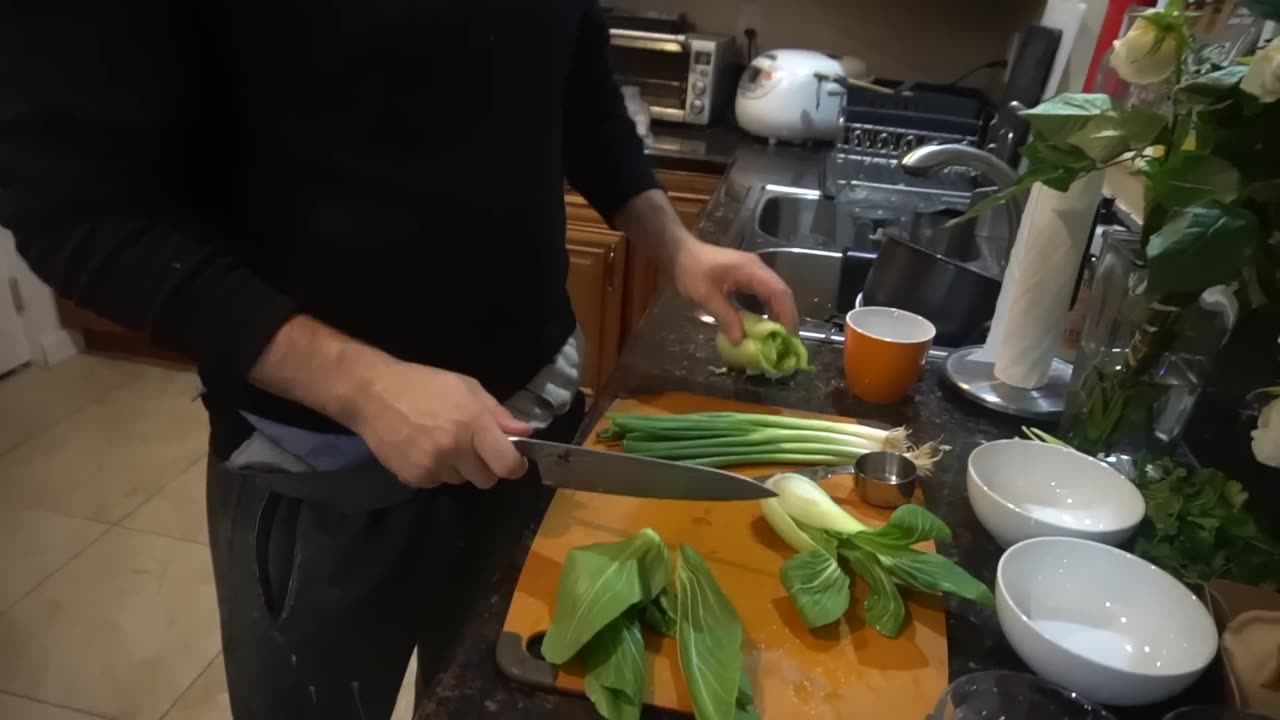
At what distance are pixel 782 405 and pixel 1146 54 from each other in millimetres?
480

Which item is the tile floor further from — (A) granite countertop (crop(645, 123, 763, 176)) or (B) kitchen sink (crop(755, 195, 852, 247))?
(A) granite countertop (crop(645, 123, 763, 176))

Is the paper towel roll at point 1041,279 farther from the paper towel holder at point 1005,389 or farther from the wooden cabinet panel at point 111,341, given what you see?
the wooden cabinet panel at point 111,341

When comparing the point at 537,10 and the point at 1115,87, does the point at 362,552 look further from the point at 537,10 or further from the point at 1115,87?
the point at 1115,87

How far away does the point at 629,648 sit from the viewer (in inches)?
23.4

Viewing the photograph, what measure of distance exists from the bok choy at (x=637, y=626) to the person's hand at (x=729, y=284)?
0.40 meters

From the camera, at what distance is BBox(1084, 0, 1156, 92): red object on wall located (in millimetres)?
1411

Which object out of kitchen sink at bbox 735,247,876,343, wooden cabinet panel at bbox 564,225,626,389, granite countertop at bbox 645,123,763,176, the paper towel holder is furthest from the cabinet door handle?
the paper towel holder

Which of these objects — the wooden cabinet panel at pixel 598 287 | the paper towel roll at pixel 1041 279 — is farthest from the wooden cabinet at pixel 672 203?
the paper towel roll at pixel 1041 279

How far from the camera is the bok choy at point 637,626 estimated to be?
57cm

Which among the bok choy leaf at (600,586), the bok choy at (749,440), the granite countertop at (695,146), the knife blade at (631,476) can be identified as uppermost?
the knife blade at (631,476)

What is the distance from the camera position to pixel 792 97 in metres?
2.19

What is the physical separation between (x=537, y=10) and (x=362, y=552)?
21.7 inches

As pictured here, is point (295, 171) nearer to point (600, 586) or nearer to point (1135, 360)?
point (600, 586)

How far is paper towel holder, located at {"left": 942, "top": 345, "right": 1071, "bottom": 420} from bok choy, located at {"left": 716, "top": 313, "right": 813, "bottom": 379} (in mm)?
187
